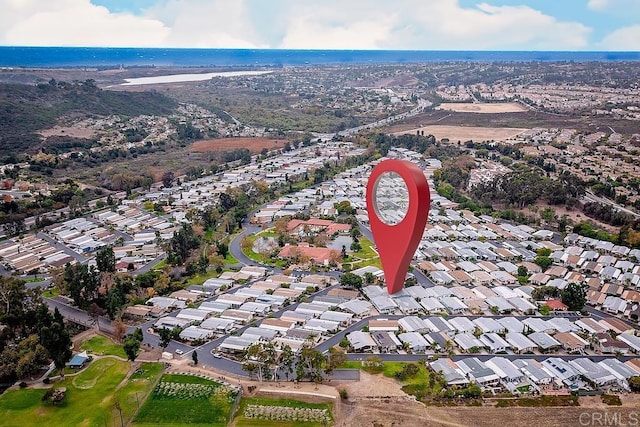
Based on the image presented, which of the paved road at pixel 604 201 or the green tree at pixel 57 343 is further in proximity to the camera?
the paved road at pixel 604 201

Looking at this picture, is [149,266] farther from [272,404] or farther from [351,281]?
[272,404]

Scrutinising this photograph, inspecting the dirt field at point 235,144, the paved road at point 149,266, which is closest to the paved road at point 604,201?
the paved road at point 149,266

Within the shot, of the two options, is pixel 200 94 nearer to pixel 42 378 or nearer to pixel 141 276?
pixel 141 276

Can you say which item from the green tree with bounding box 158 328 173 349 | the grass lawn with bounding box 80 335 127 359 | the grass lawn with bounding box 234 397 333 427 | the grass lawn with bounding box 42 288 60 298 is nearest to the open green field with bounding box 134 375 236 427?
the grass lawn with bounding box 234 397 333 427

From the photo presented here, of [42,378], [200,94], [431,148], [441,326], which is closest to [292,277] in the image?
[441,326]

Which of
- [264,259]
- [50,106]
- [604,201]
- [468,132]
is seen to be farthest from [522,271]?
[50,106]

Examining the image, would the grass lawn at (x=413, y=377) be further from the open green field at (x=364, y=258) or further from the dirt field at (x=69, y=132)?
the dirt field at (x=69, y=132)

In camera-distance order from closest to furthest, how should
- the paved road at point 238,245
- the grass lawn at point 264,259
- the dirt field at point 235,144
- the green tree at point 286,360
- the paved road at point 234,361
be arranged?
the green tree at point 286,360
the paved road at point 234,361
the grass lawn at point 264,259
the paved road at point 238,245
the dirt field at point 235,144

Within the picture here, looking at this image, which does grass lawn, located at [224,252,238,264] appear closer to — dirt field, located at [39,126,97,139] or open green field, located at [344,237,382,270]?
open green field, located at [344,237,382,270]
